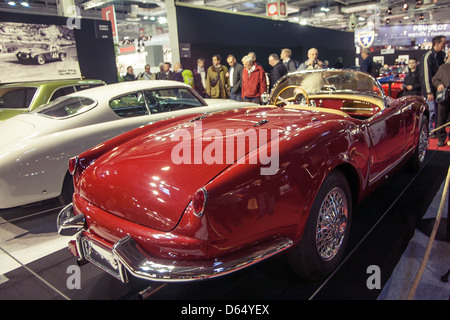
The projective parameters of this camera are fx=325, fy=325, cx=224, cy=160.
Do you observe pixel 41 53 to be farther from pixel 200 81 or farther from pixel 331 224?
pixel 331 224

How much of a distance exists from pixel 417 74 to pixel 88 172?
6.88 meters

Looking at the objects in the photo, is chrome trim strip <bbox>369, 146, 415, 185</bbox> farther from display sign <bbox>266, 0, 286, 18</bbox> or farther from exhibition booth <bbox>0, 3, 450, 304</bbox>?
display sign <bbox>266, 0, 286, 18</bbox>

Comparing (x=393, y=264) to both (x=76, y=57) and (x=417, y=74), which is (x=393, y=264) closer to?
(x=417, y=74)

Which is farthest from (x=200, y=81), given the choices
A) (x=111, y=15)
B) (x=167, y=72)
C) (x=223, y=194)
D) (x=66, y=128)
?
(x=223, y=194)

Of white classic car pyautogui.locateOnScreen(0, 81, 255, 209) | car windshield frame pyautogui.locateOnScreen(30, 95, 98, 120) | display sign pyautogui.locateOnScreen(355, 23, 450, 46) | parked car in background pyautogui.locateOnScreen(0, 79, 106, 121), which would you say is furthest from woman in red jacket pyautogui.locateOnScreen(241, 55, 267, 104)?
display sign pyautogui.locateOnScreen(355, 23, 450, 46)

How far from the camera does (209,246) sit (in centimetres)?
156

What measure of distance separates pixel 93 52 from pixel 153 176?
927cm

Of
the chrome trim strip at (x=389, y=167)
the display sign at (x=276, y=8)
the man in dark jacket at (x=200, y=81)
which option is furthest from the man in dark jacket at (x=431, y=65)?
the display sign at (x=276, y=8)

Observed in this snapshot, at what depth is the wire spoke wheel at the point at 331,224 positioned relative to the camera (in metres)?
2.03

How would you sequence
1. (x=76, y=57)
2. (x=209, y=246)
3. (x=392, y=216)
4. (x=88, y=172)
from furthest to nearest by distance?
(x=76, y=57) → (x=392, y=216) → (x=88, y=172) → (x=209, y=246)

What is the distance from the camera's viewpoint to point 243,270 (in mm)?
2307

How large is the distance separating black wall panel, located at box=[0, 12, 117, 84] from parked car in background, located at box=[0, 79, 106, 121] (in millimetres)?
4576

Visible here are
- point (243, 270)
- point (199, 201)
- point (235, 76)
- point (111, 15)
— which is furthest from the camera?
point (111, 15)
